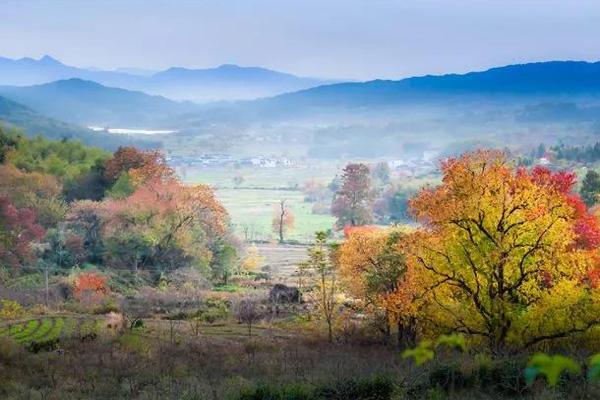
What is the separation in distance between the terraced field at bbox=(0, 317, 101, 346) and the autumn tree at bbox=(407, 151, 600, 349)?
14386 mm

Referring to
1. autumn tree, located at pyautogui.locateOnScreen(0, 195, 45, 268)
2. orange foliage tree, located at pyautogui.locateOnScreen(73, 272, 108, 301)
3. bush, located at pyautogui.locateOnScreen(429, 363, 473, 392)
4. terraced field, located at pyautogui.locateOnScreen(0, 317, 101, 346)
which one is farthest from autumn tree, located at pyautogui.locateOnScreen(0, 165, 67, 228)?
bush, located at pyautogui.locateOnScreen(429, 363, 473, 392)

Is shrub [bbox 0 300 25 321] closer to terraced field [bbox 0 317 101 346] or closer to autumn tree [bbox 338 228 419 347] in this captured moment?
terraced field [bbox 0 317 101 346]

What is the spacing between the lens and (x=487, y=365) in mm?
15531

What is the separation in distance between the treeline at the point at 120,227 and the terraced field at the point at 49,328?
2088 cm

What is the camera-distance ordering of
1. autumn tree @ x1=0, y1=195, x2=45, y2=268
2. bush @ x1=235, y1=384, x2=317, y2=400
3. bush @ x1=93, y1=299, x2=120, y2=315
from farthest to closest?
autumn tree @ x1=0, y1=195, x2=45, y2=268 → bush @ x1=93, y1=299, x2=120, y2=315 → bush @ x1=235, y1=384, x2=317, y2=400

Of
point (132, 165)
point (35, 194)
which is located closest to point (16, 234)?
point (35, 194)

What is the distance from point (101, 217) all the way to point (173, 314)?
76.2ft

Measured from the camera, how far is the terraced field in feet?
97.3

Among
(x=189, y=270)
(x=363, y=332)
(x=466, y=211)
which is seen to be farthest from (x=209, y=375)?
(x=189, y=270)

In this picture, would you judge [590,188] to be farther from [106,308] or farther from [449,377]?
[449,377]

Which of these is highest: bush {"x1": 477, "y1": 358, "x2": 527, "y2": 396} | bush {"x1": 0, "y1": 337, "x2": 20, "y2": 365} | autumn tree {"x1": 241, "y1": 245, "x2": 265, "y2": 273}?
bush {"x1": 477, "y1": 358, "x2": 527, "y2": 396}

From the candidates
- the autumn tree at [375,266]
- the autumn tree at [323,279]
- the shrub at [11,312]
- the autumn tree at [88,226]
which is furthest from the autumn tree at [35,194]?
the autumn tree at [375,266]

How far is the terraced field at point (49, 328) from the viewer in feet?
97.3

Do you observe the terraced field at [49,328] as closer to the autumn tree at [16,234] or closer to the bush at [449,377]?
the bush at [449,377]
